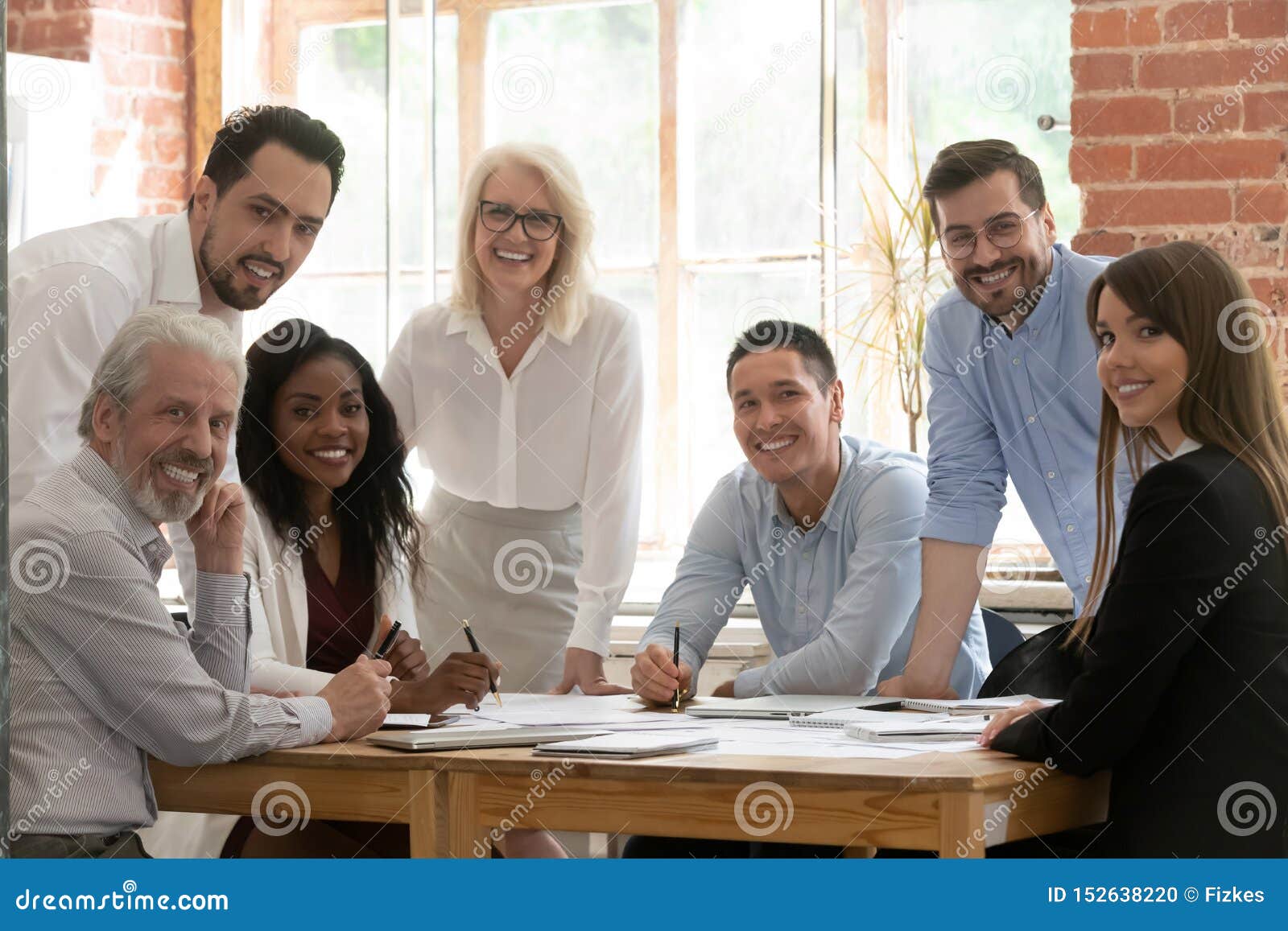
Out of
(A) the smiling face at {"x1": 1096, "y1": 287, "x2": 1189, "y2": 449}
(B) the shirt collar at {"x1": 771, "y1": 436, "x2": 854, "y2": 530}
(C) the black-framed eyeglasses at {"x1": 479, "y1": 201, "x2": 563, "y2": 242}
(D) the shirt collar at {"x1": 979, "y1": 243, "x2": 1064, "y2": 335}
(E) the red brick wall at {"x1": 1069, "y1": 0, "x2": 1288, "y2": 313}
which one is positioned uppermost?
(E) the red brick wall at {"x1": 1069, "y1": 0, "x2": 1288, "y2": 313}

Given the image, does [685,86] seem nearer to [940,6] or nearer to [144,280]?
[940,6]

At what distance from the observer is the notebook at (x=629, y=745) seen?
181cm

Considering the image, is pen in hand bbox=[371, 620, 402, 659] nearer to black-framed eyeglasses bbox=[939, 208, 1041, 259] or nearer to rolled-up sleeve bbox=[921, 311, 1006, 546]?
rolled-up sleeve bbox=[921, 311, 1006, 546]

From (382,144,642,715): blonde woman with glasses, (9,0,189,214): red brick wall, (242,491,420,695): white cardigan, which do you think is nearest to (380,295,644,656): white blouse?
(382,144,642,715): blonde woman with glasses

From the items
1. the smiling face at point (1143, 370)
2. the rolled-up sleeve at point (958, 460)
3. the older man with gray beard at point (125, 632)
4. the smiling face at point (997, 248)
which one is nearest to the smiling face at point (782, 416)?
the rolled-up sleeve at point (958, 460)

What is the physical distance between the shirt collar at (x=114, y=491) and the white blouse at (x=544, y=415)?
107 centimetres

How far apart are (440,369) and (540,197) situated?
413 mm

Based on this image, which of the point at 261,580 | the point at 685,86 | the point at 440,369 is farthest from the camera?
the point at 685,86

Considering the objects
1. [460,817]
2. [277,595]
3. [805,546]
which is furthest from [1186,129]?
[460,817]

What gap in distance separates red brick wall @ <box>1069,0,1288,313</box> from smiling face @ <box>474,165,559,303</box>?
4.38 feet

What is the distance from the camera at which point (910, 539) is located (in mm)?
2729

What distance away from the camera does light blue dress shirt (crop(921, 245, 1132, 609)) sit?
8.76ft

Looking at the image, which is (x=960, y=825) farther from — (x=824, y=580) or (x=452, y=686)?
(x=824, y=580)
